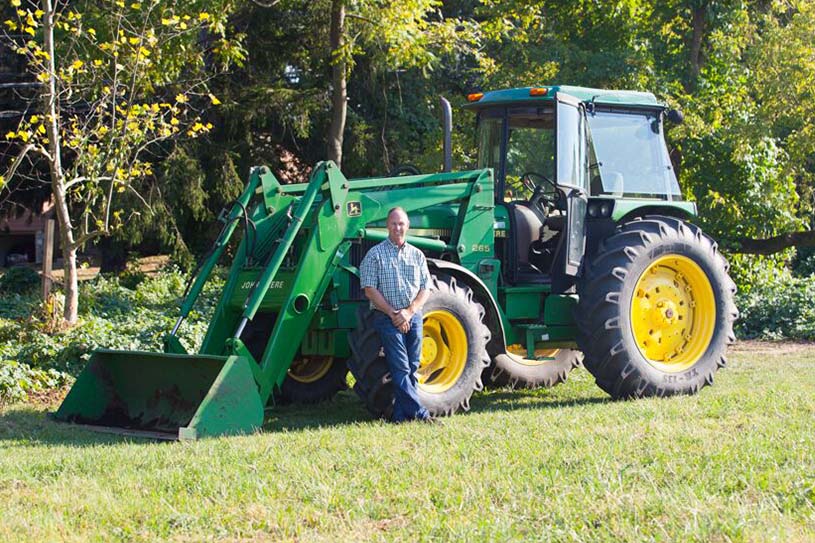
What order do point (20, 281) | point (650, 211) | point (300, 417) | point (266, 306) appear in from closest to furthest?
point (266, 306) → point (300, 417) → point (650, 211) → point (20, 281)

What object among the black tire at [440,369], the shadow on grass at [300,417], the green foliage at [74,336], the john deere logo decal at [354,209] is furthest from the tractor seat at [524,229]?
the green foliage at [74,336]

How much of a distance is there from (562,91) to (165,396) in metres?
4.55

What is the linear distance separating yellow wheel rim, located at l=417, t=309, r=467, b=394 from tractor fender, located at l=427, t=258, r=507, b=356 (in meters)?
0.44

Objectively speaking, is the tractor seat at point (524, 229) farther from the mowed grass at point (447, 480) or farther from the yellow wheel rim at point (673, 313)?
the mowed grass at point (447, 480)

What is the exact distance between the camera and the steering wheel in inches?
415

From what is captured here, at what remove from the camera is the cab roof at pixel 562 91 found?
10344mm

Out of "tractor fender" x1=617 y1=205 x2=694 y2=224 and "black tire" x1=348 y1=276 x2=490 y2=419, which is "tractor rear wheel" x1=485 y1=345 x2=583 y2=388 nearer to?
"tractor fender" x1=617 y1=205 x2=694 y2=224

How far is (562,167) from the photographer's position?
10.3 metres

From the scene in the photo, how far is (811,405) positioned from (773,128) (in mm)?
11853

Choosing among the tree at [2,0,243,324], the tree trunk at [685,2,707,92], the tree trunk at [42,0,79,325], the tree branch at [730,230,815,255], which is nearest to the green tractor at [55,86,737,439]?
the tree at [2,0,243,324]

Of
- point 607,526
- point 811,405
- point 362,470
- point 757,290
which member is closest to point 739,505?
point 607,526

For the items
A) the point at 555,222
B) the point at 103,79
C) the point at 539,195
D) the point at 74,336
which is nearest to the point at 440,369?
the point at 555,222

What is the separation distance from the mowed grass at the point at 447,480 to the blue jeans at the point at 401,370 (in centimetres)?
24

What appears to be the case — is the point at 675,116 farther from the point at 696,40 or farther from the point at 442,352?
the point at 696,40
